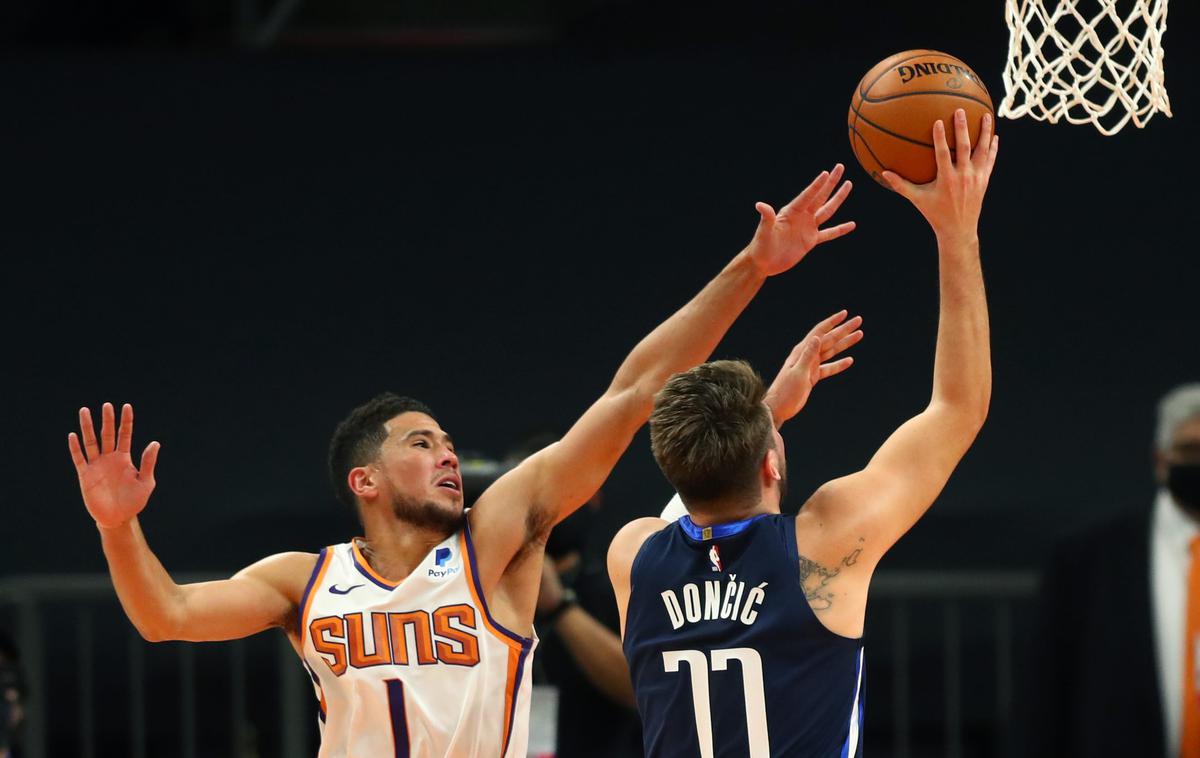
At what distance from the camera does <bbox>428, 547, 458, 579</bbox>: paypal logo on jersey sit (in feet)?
15.7

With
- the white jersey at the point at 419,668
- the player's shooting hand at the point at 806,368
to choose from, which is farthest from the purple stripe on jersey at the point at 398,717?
the player's shooting hand at the point at 806,368

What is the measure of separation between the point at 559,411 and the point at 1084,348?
3170 mm

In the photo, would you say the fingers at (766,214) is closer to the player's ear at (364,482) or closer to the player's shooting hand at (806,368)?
the player's shooting hand at (806,368)

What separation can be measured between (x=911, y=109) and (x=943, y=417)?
107 cm

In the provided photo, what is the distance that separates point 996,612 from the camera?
9359mm

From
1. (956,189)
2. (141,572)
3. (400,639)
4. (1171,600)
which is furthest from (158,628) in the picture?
(1171,600)

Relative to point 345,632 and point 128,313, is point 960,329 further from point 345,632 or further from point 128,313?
point 128,313

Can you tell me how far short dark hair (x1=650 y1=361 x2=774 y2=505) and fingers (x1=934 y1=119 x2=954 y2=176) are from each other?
66 centimetres

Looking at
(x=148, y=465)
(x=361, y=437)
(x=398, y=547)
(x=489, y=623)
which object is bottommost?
(x=489, y=623)

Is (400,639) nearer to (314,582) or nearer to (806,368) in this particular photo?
(314,582)

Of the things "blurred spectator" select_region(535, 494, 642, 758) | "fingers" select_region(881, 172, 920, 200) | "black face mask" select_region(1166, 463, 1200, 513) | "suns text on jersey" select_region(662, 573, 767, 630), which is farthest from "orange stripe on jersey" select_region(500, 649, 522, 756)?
"black face mask" select_region(1166, 463, 1200, 513)

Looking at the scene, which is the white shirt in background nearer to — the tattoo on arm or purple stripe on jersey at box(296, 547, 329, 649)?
the tattoo on arm

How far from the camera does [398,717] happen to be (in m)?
4.64

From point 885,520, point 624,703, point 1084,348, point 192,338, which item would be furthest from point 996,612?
point 885,520
